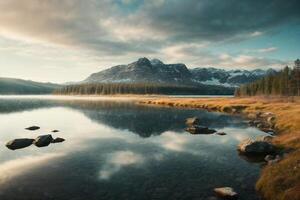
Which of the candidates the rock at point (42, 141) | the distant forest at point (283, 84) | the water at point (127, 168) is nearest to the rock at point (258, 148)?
the water at point (127, 168)

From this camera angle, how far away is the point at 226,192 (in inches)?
904

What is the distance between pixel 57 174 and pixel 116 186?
7233 millimetres

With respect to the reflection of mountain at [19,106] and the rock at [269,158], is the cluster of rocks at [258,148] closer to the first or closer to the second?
the rock at [269,158]

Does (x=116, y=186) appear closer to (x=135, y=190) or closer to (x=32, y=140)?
(x=135, y=190)

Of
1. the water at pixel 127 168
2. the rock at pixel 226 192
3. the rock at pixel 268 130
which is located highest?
the rock at pixel 268 130

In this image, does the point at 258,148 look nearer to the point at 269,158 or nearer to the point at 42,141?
the point at 269,158

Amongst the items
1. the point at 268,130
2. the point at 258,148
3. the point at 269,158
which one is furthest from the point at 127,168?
the point at 268,130

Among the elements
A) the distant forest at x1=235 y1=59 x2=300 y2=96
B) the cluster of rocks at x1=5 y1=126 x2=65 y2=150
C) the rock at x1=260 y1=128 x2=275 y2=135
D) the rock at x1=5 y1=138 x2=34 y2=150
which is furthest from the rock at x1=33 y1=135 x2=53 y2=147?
the distant forest at x1=235 y1=59 x2=300 y2=96

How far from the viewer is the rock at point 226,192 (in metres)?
22.6

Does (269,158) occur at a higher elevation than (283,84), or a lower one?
lower

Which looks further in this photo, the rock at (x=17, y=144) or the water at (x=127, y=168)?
the rock at (x=17, y=144)

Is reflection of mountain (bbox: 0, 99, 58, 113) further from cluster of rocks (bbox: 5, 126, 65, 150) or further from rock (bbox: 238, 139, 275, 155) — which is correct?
rock (bbox: 238, 139, 275, 155)

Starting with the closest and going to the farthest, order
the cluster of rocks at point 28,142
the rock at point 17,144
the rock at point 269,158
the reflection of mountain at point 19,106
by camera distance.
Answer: the rock at point 269,158, the rock at point 17,144, the cluster of rocks at point 28,142, the reflection of mountain at point 19,106

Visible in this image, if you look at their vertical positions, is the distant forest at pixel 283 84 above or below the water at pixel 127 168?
above
